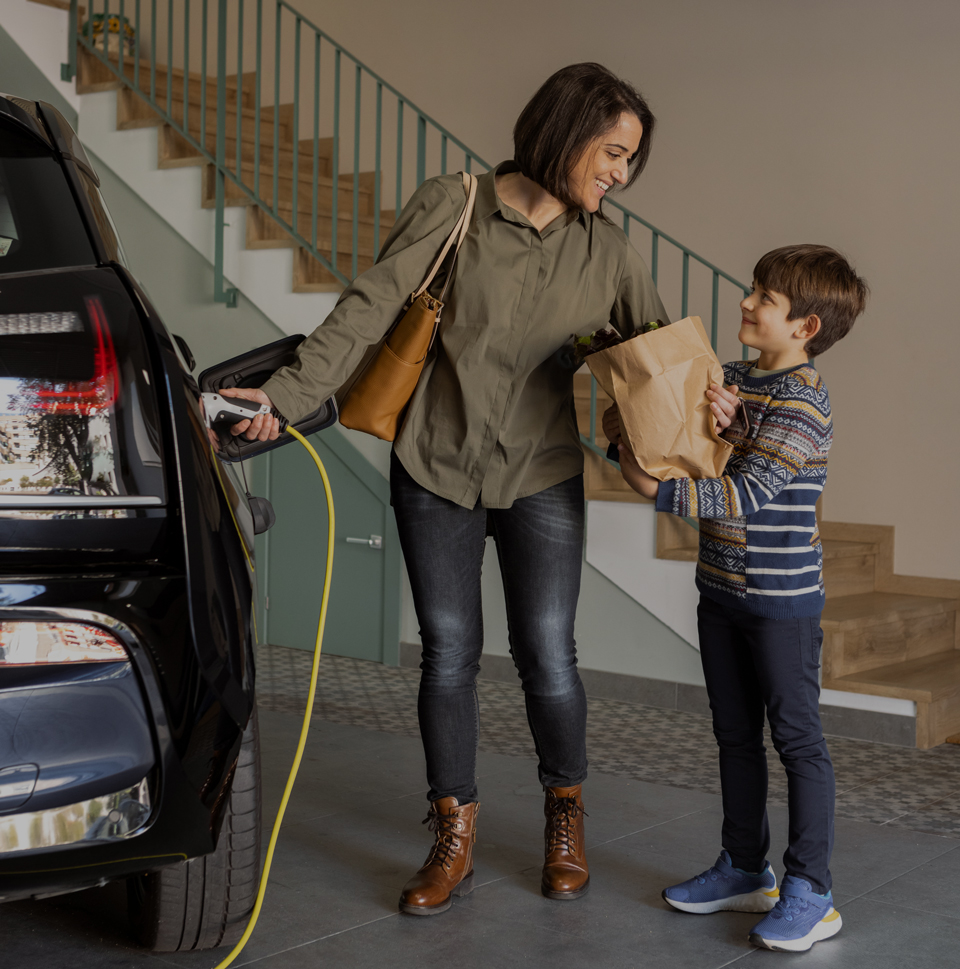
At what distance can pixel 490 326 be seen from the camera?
1.81m

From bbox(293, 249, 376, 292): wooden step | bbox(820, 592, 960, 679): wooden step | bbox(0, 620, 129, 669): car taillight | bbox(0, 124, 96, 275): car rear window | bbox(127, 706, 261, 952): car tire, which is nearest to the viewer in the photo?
bbox(0, 620, 129, 669): car taillight

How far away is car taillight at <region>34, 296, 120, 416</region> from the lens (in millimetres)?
1014

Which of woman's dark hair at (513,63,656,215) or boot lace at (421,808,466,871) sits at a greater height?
woman's dark hair at (513,63,656,215)

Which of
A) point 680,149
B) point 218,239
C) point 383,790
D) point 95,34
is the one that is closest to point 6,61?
point 95,34

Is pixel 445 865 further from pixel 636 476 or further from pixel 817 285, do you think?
pixel 817 285

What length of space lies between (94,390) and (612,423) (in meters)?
0.95

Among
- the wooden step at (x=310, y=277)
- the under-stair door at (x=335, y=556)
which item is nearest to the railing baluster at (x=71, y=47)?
the wooden step at (x=310, y=277)

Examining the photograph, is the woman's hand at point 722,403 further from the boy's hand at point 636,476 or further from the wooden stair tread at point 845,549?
the wooden stair tread at point 845,549

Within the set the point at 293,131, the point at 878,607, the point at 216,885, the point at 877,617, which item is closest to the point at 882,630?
the point at 877,617

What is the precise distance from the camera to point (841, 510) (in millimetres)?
4418

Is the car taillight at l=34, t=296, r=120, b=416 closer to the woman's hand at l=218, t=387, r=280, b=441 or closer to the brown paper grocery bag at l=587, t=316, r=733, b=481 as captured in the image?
the woman's hand at l=218, t=387, r=280, b=441

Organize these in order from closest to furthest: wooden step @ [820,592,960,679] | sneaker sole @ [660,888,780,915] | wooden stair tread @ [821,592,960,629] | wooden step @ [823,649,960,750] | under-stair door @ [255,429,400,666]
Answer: sneaker sole @ [660,888,780,915] → wooden step @ [823,649,960,750] → wooden step @ [820,592,960,679] → wooden stair tread @ [821,592,960,629] → under-stair door @ [255,429,400,666]

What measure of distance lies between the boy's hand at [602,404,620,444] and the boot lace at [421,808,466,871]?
2.24 feet

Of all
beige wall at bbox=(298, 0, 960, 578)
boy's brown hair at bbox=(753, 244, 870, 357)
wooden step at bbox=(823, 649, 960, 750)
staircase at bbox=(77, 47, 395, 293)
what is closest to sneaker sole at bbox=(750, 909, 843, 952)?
boy's brown hair at bbox=(753, 244, 870, 357)
